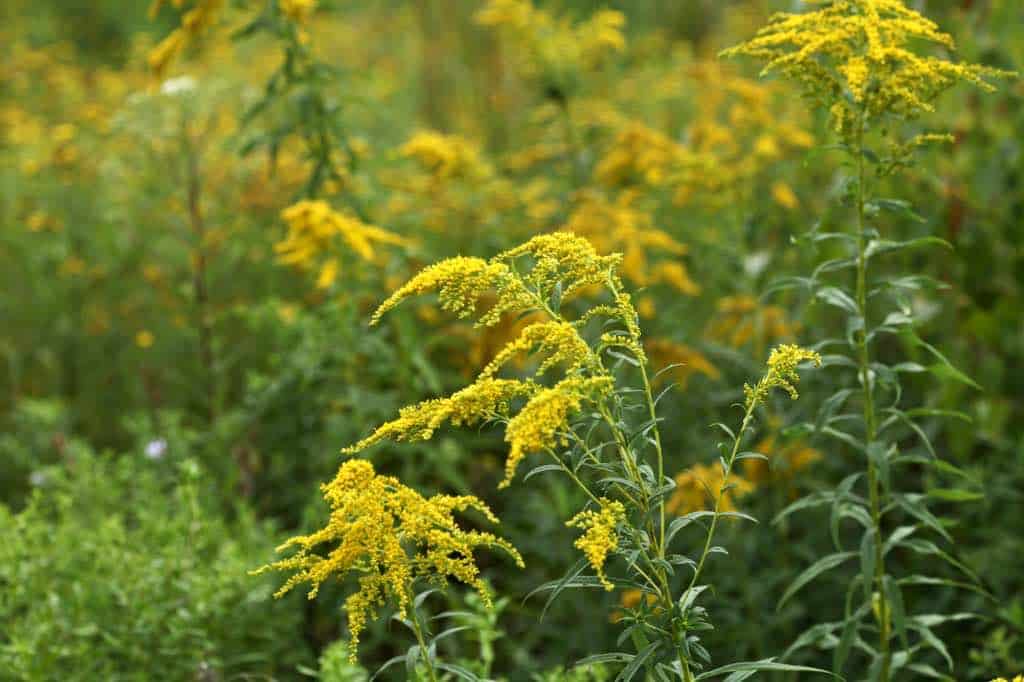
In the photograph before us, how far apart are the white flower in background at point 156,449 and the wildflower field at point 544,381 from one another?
2 cm

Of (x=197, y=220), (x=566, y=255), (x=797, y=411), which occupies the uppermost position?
(x=566, y=255)

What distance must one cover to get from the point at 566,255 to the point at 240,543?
1589 millimetres

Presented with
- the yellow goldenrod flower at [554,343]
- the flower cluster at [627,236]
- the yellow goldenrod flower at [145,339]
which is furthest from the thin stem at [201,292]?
the yellow goldenrod flower at [554,343]

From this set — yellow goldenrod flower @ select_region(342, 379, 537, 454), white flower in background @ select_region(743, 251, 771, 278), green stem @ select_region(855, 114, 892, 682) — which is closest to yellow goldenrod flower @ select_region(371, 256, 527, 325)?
yellow goldenrod flower @ select_region(342, 379, 537, 454)

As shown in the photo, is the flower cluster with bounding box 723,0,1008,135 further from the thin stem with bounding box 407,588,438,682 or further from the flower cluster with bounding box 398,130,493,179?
the flower cluster with bounding box 398,130,493,179

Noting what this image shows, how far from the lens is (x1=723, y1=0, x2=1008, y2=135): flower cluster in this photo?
1.88 meters

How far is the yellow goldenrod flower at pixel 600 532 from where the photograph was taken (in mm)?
1382

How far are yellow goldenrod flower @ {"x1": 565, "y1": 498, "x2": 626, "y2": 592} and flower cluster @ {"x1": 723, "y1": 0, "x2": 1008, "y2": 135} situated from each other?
Answer: 2.73ft

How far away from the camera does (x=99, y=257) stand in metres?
4.74

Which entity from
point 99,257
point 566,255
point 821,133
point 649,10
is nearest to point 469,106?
point 99,257

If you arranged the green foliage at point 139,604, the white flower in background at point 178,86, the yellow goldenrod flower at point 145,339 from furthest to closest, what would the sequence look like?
the yellow goldenrod flower at point 145,339 → the white flower in background at point 178,86 → the green foliage at point 139,604

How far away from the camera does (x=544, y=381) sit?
125 inches

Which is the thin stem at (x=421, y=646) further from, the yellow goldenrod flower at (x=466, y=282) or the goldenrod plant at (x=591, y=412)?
the yellow goldenrod flower at (x=466, y=282)

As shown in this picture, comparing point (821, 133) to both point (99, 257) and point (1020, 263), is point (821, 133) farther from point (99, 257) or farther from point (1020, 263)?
point (99, 257)
